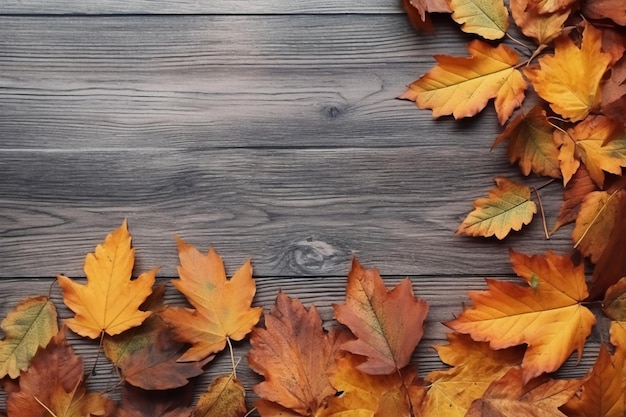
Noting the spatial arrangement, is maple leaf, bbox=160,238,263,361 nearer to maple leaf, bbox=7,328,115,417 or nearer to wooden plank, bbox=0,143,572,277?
wooden plank, bbox=0,143,572,277

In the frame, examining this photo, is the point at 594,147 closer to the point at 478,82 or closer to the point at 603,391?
the point at 478,82

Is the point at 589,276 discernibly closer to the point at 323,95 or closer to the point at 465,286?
the point at 465,286

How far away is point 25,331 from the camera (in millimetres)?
972

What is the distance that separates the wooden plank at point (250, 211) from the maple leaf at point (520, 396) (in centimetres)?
17

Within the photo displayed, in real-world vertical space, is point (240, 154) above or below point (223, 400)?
above

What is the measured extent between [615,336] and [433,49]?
0.51m

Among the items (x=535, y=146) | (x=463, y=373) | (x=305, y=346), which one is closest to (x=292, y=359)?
(x=305, y=346)

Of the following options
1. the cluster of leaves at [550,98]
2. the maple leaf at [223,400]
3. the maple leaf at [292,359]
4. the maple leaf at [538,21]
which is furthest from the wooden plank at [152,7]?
the maple leaf at [223,400]

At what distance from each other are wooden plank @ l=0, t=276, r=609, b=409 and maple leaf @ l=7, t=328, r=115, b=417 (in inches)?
1.2

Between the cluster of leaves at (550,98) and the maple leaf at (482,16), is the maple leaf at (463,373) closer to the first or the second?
the cluster of leaves at (550,98)

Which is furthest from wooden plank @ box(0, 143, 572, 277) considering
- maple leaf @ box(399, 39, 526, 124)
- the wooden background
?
maple leaf @ box(399, 39, 526, 124)

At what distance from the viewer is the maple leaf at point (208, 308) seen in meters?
0.96

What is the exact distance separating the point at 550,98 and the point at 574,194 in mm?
149

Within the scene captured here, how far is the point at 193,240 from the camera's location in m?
1.00
